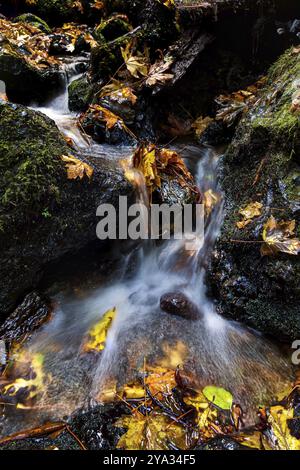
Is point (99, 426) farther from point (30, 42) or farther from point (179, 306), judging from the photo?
point (30, 42)

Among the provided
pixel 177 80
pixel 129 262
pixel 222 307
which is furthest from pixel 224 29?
pixel 222 307

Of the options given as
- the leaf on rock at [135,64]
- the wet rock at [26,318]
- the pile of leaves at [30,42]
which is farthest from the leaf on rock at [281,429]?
the pile of leaves at [30,42]

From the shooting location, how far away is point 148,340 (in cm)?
315

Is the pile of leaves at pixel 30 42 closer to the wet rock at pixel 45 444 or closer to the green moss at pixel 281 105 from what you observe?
the green moss at pixel 281 105

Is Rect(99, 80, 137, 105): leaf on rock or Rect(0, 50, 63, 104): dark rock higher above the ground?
Rect(0, 50, 63, 104): dark rock

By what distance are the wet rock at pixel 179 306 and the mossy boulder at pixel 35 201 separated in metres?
1.11

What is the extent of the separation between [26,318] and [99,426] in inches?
54.4

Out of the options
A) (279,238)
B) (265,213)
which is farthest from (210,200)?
(279,238)

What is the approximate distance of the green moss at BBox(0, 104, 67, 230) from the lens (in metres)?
2.95

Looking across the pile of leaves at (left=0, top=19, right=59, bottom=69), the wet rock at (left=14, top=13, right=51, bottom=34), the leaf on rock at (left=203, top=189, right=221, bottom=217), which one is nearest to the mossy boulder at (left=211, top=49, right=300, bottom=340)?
the leaf on rock at (left=203, top=189, right=221, bottom=217)

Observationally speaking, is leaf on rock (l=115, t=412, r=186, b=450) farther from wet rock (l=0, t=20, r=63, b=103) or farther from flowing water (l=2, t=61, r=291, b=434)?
wet rock (l=0, t=20, r=63, b=103)

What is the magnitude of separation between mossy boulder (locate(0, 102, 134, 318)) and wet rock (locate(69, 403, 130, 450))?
1353 millimetres

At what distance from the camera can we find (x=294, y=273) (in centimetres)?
284

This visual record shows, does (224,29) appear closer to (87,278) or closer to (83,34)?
(83,34)
